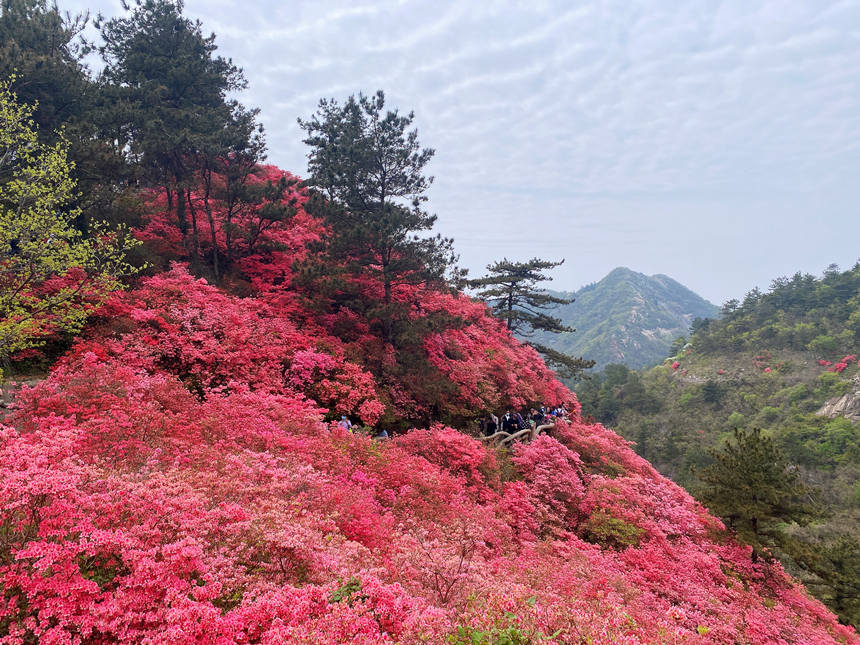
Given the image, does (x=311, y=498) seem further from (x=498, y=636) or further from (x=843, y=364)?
(x=843, y=364)

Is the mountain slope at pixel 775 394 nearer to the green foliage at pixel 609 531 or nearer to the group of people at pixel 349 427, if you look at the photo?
the green foliage at pixel 609 531

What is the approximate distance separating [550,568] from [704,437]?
47.4 metres

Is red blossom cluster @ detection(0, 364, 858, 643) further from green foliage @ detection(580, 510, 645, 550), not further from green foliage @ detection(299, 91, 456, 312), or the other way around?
green foliage @ detection(299, 91, 456, 312)

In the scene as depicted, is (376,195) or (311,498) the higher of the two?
(376,195)

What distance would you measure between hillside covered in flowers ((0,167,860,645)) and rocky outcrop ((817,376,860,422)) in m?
39.5

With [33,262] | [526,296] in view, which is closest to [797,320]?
[526,296]

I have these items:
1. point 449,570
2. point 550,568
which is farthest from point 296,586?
point 550,568

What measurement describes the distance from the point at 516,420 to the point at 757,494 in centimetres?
905

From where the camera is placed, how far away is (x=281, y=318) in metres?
16.1

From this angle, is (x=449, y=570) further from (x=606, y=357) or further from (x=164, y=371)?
(x=606, y=357)

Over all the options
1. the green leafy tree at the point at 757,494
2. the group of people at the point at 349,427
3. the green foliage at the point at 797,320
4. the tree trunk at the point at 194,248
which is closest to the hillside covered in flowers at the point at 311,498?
the group of people at the point at 349,427

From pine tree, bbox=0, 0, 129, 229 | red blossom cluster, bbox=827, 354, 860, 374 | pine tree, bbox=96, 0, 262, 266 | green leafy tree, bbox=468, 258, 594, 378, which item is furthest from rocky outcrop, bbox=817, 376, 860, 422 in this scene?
pine tree, bbox=0, 0, 129, 229

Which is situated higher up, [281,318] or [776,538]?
[281,318]

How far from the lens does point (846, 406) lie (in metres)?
41.2
